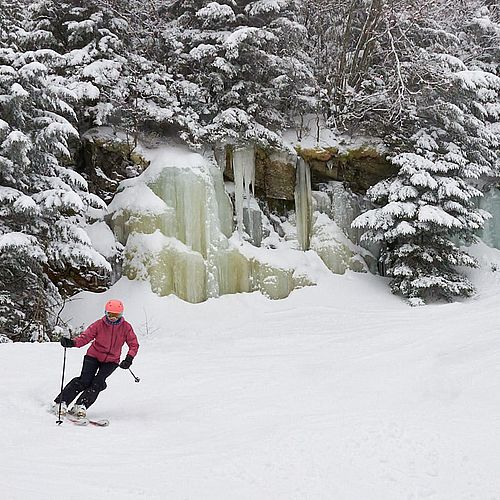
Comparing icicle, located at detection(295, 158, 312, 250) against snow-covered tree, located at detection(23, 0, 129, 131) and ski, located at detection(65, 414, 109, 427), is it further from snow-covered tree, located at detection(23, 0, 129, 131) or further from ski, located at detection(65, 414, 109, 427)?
ski, located at detection(65, 414, 109, 427)

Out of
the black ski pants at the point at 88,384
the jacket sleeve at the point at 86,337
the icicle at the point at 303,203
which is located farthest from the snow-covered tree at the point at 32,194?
the icicle at the point at 303,203

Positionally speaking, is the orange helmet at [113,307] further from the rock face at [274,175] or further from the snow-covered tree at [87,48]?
the rock face at [274,175]

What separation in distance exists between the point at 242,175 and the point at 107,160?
3323 millimetres

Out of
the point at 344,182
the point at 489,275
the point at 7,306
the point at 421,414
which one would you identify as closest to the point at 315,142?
the point at 344,182

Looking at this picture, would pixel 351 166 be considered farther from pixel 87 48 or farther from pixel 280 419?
pixel 280 419

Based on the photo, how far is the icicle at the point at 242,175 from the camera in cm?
1315

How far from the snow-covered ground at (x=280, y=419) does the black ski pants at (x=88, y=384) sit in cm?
24

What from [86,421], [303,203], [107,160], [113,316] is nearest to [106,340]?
[113,316]

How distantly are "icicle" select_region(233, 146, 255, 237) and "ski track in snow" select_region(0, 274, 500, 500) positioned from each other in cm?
432

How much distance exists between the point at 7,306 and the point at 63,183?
2.30m

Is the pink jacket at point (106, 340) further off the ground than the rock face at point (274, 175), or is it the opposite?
the pink jacket at point (106, 340)

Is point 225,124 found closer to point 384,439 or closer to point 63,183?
point 63,183

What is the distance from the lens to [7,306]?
8828mm

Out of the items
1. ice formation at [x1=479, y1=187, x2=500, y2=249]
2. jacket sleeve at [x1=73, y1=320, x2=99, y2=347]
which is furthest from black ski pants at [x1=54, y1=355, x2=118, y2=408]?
ice formation at [x1=479, y1=187, x2=500, y2=249]
